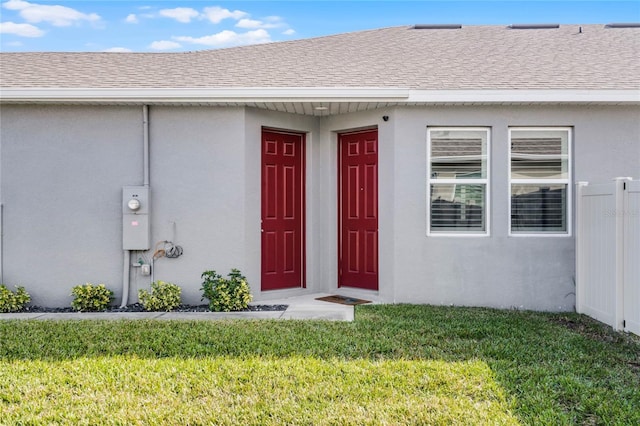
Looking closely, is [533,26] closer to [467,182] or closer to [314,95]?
[467,182]

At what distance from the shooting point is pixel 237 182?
298 inches

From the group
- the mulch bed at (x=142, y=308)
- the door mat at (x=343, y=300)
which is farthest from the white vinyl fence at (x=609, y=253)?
the mulch bed at (x=142, y=308)

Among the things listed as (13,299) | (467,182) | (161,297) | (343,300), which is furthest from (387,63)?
(13,299)

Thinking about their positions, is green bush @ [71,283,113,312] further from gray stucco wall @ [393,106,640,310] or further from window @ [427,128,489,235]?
window @ [427,128,489,235]

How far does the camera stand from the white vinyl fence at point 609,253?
5766mm

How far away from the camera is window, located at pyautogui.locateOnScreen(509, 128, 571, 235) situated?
7.51m

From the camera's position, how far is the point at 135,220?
24.1 feet

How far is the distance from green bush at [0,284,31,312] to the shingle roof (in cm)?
288

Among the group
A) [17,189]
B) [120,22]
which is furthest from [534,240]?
[120,22]

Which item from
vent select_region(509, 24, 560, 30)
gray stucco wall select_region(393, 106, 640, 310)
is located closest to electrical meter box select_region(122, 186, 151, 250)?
gray stucco wall select_region(393, 106, 640, 310)

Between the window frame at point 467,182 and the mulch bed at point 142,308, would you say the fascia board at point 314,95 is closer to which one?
Result: the window frame at point 467,182

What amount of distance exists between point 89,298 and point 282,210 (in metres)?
3.06

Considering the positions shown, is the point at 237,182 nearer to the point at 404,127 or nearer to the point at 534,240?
the point at 404,127

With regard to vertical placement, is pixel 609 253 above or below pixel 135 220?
below
